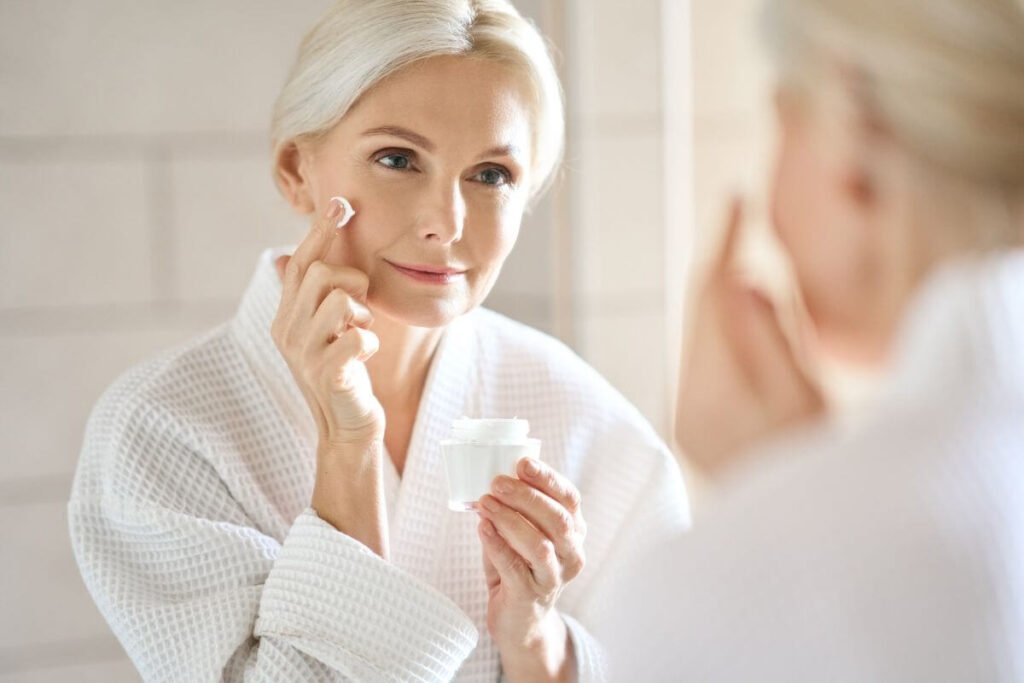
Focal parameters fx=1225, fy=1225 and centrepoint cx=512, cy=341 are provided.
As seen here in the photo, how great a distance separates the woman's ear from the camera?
1.52 meters

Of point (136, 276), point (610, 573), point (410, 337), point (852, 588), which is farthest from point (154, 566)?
point (852, 588)

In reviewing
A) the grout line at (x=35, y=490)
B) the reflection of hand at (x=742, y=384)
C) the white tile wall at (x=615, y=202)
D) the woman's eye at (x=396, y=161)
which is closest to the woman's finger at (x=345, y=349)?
the woman's eye at (x=396, y=161)

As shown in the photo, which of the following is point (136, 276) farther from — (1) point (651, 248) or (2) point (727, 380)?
(2) point (727, 380)

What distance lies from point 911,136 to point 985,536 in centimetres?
22

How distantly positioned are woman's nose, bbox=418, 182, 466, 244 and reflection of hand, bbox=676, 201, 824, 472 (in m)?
0.59

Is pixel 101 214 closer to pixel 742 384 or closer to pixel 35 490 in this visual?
pixel 35 490

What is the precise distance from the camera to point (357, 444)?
138 cm

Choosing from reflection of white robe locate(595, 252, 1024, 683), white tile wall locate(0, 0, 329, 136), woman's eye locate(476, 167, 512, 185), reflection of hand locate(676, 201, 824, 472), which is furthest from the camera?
white tile wall locate(0, 0, 329, 136)

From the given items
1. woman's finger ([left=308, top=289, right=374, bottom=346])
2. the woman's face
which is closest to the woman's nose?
the woman's face

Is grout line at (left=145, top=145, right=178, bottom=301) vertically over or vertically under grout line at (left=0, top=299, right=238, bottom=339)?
over

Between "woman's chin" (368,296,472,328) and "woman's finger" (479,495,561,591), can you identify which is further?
"woman's chin" (368,296,472,328)

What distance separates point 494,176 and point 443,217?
11 centimetres

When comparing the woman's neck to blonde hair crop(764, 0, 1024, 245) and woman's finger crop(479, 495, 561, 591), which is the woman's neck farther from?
blonde hair crop(764, 0, 1024, 245)

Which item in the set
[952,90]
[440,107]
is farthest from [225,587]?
[952,90]
